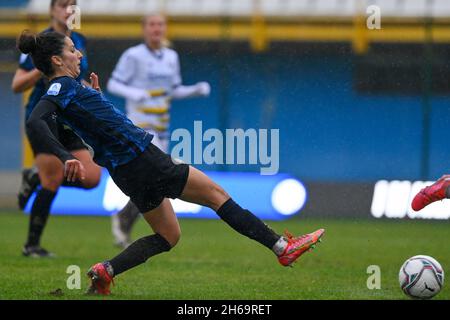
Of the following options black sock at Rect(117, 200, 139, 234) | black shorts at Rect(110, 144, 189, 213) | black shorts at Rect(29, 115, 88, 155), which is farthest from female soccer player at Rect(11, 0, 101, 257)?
black shorts at Rect(110, 144, 189, 213)

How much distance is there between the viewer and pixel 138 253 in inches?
270

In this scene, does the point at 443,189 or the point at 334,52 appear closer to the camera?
the point at 443,189

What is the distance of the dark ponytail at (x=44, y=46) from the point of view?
671cm

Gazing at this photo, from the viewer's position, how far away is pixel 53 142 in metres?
6.51

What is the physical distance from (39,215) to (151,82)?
8.33 feet

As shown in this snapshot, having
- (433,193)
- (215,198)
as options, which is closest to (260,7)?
(433,193)

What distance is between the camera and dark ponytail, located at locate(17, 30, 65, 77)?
6715 millimetres

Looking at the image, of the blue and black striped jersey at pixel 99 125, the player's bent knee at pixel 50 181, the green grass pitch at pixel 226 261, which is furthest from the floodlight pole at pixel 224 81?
the blue and black striped jersey at pixel 99 125

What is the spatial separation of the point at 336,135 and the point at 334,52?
168 centimetres

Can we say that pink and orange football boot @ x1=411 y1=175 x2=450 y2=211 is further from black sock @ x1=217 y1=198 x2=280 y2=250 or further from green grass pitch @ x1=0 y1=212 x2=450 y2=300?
black sock @ x1=217 y1=198 x2=280 y2=250

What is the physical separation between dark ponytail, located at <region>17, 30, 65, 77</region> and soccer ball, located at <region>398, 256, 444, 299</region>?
2.55 m

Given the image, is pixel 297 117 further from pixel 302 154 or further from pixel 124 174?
pixel 124 174

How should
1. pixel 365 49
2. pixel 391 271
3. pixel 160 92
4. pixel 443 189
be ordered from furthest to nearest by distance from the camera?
pixel 365 49 → pixel 160 92 → pixel 391 271 → pixel 443 189
